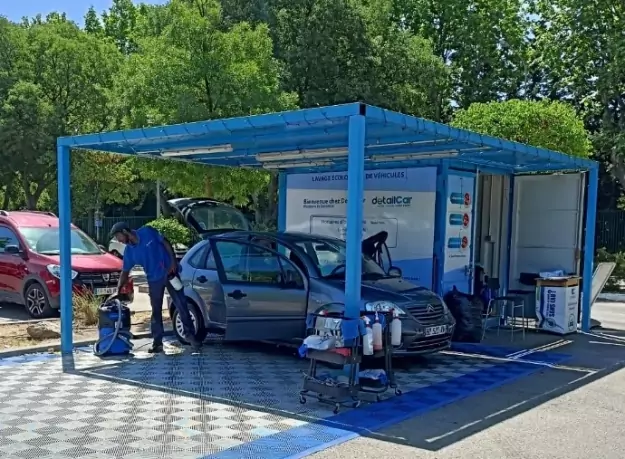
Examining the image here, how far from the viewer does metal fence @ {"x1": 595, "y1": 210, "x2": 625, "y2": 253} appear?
2473cm

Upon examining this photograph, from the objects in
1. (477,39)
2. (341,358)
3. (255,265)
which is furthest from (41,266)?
(477,39)

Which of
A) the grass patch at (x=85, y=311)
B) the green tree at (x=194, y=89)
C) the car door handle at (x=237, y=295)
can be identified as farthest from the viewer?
the green tree at (x=194, y=89)

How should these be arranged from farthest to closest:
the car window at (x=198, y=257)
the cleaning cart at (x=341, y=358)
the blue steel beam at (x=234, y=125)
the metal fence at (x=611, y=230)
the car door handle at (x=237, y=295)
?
the metal fence at (x=611, y=230) → the car window at (x=198, y=257) → the car door handle at (x=237, y=295) → the blue steel beam at (x=234, y=125) → the cleaning cart at (x=341, y=358)

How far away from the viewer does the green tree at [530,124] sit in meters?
16.3

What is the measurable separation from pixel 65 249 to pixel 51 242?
370 centimetres

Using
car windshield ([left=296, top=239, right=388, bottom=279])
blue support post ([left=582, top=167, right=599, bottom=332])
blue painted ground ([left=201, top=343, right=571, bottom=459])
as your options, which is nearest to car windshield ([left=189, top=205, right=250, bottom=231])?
car windshield ([left=296, top=239, right=388, bottom=279])

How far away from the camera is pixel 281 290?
8.20 m

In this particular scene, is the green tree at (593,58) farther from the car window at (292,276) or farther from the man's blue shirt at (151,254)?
the man's blue shirt at (151,254)

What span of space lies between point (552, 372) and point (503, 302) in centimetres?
335

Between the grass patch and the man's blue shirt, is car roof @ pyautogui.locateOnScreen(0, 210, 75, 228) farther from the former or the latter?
the man's blue shirt

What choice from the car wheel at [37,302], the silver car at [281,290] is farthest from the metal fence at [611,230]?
the car wheel at [37,302]

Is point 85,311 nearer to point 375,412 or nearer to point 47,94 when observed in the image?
point 375,412

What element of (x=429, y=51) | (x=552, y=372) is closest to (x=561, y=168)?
(x=552, y=372)

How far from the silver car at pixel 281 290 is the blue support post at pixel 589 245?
3.85 m
